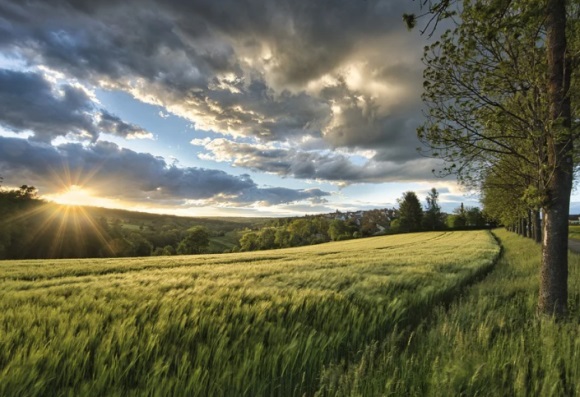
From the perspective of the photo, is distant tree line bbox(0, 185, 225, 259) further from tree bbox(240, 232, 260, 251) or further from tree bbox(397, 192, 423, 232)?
tree bbox(397, 192, 423, 232)

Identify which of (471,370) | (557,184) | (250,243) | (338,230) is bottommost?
(250,243)

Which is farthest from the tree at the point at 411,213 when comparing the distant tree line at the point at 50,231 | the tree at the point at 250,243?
the distant tree line at the point at 50,231

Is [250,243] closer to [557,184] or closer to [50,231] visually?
[50,231]

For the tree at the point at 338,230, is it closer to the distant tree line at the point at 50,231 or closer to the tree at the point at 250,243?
the tree at the point at 250,243

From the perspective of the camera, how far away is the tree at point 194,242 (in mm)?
94938

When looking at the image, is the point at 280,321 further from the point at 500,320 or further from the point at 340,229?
the point at 340,229

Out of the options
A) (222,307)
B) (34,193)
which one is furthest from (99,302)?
(34,193)

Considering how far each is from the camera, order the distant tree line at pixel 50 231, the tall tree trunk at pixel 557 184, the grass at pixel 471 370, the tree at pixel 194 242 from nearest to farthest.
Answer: the grass at pixel 471 370 → the tall tree trunk at pixel 557 184 → the distant tree line at pixel 50 231 → the tree at pixel 194 242

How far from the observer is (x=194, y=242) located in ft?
312

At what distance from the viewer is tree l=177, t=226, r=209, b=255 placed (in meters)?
94.9

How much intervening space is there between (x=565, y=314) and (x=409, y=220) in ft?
380

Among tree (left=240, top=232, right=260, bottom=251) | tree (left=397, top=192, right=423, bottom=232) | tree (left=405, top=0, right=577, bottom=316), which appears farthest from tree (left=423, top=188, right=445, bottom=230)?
tree (left=405, top=0, right=577, bottom=316)

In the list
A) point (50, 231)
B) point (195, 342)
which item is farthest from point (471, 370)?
point (50, 231)

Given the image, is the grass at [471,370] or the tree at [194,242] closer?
the grass at [471,370]
